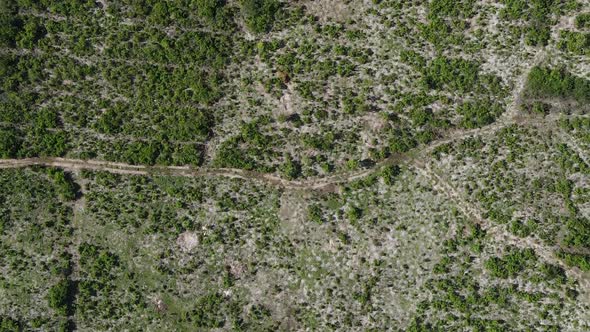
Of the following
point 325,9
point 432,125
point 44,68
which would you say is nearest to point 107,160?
point 44,68

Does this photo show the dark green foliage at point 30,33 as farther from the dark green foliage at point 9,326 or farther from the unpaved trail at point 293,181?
the dark green foliage at point 9,326

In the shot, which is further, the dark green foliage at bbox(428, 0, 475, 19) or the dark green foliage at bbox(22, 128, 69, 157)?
the dark green foliage at bbox(22, 128, 69, 157)

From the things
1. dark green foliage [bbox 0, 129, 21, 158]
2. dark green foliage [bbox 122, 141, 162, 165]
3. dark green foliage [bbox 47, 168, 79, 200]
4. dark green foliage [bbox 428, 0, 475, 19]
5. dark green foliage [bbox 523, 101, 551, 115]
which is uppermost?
dark green foliage [bbox 428, 0, 475, 19]

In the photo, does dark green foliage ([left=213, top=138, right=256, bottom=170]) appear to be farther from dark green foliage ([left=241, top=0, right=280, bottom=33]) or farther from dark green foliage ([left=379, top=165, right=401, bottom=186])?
dark green foliage ([left=379, top=165, right=401, bottom=186])

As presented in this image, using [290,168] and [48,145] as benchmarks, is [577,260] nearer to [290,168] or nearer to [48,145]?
[290,168]

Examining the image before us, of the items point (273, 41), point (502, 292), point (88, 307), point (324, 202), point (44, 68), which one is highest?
point (273, 41)

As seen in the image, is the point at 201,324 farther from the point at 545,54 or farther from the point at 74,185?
the point at 545,54

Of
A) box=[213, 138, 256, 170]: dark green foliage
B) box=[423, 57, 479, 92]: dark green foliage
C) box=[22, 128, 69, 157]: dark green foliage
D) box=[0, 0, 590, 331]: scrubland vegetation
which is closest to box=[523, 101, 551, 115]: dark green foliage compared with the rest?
box=[0, 0, 590, 331]: scrubland vegetation
